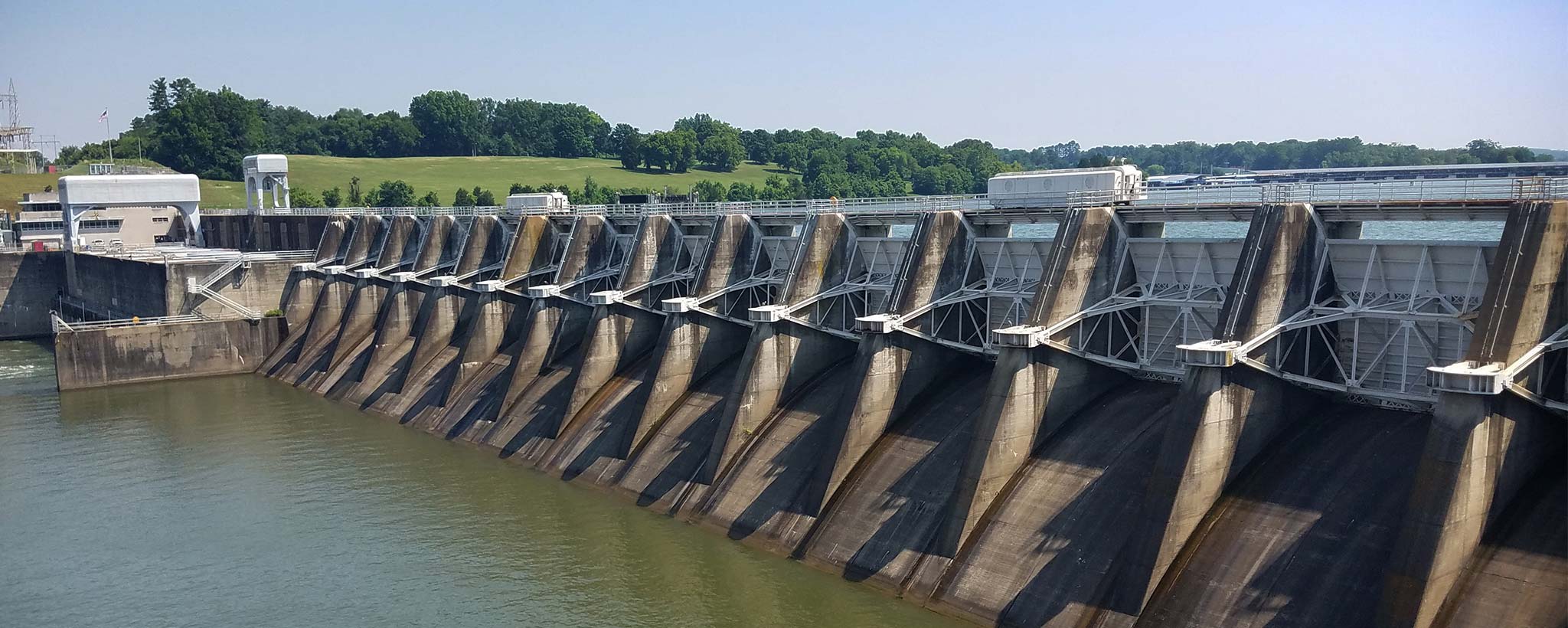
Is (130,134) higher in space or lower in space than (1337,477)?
Answer: higher

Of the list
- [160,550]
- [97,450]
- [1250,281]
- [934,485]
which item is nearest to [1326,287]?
[1250,281]

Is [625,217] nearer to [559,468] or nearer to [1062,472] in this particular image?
[559,468]

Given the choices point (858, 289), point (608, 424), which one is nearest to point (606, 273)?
point (608, 424)

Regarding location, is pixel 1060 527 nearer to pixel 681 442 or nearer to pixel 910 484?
pixel 910 484

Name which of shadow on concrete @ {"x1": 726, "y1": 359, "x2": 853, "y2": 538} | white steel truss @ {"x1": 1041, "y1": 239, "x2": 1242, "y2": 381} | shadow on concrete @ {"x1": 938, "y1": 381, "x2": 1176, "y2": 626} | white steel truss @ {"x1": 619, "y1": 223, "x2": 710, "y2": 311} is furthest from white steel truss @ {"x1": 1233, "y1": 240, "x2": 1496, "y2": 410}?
white steel truss @ {"x1": 619, "y1": 223, "x2": 710, "y2": 311}

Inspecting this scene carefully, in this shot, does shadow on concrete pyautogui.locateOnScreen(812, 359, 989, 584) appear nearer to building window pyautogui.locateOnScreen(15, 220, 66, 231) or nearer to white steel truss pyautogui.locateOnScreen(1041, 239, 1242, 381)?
white steel truss pyautogui.locateOnScreen(1041, 239, 1242, 381)
